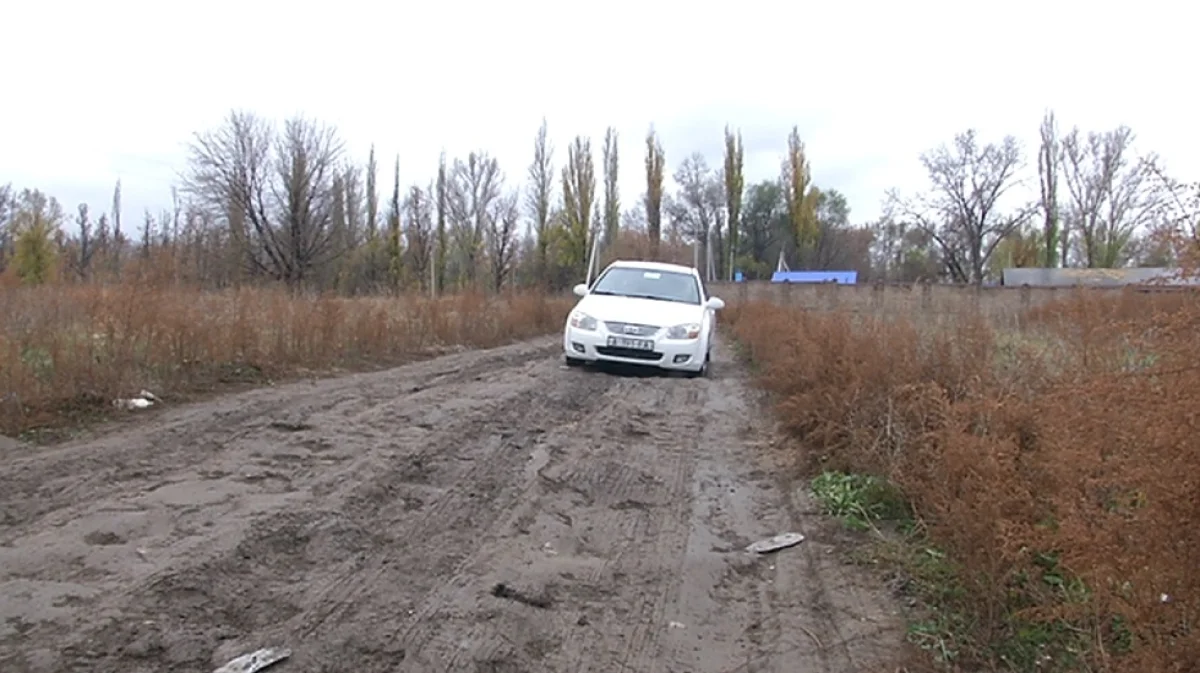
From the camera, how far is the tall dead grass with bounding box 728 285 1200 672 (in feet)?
8.03

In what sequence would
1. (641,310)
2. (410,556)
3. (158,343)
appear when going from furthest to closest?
1. (641,310)
2. (158,343)
3. (410,556)

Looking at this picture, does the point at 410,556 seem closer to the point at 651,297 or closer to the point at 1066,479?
the point at 1066,479

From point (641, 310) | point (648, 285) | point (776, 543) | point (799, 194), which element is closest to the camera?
point (776, 543)

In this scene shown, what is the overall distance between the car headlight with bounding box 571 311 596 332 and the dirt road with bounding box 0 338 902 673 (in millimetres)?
3870

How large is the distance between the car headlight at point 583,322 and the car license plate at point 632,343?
34 centimetres

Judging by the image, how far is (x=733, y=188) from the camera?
6631cm

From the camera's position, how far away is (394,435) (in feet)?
22.6

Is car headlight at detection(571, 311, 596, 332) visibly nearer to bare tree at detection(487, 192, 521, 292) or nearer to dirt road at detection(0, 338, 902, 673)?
dirt road at detection(0, 338, 902, 673)

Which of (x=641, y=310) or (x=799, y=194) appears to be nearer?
(x=641, y=310)

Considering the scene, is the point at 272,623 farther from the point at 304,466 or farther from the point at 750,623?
the point at 304,466

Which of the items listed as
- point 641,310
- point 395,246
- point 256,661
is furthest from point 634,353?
point 395,246

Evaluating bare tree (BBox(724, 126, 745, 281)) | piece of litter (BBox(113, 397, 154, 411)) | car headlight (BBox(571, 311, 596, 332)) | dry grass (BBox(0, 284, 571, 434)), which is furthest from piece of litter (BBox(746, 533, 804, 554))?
bare tree (BBox(724, 126, 745, 281))

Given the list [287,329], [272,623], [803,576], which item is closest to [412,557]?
[272,623]

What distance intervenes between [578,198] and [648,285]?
145 ft
